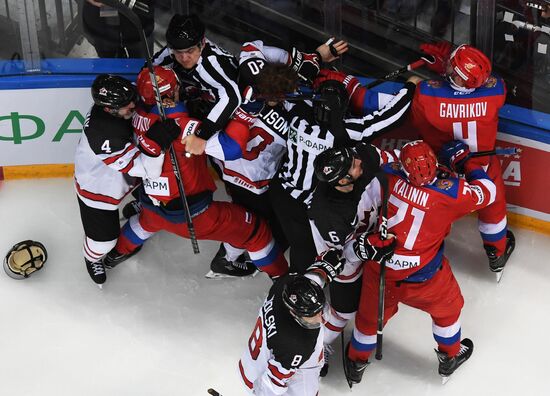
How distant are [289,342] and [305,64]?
53.4 inches

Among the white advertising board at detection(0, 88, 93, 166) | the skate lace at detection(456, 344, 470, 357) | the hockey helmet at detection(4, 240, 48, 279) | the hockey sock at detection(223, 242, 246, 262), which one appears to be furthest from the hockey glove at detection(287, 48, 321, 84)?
the hockey helmet at detection(4, 240, 48, 279)

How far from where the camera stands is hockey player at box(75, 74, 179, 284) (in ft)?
14.3

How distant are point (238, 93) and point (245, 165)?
1.06ft

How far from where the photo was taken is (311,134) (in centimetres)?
443

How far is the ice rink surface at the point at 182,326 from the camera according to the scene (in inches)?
183

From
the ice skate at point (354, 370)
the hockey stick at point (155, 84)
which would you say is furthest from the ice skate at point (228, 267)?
the ice skate at point (354, 370)

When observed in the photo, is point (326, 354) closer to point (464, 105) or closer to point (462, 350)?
point (462, 350)

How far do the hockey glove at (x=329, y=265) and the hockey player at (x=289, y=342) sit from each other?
60 millimetres

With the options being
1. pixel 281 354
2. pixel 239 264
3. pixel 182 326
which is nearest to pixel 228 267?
pixel 239 264

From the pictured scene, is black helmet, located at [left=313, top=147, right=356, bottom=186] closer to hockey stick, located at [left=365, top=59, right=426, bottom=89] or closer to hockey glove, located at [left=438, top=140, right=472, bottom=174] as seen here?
hockey glove, located at [left=438, top=140, right=472, bottom=174]

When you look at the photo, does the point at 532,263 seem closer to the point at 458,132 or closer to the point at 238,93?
the point at 458,132

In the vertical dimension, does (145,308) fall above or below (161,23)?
below

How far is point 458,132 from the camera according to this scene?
4594 millimetres

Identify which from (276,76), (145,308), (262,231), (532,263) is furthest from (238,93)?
(532,263)
